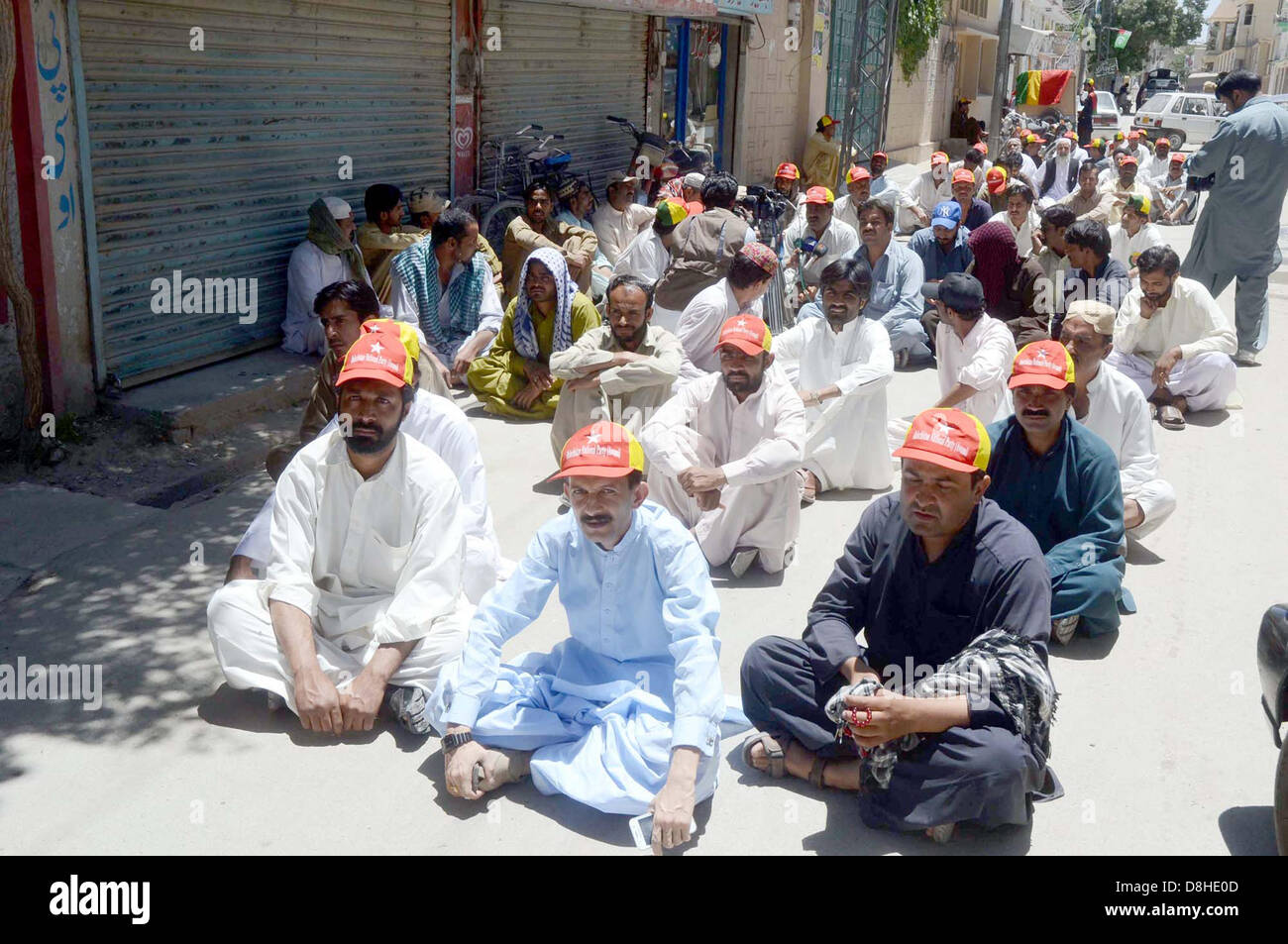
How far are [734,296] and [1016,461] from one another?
2.63 metres

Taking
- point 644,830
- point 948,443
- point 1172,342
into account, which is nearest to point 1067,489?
point 948,443

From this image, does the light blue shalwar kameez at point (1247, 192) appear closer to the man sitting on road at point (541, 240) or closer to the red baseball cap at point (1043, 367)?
the man sitting on road at point (541, 240)

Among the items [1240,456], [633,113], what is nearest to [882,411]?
[1240,456]

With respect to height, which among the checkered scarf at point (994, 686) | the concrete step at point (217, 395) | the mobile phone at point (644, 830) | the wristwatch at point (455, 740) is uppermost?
the checkered scarf at point (994, 686)

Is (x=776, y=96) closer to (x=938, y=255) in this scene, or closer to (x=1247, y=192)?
(x=938, y=255)

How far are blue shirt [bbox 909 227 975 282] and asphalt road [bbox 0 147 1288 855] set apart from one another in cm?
451

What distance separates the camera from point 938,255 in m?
9.77

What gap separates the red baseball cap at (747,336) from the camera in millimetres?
5133

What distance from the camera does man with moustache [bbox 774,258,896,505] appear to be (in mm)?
6504

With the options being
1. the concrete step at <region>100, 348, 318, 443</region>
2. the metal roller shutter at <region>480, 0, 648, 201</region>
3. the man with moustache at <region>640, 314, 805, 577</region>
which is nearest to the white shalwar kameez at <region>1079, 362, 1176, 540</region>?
the man with moustache at <region>640, 314, 805, 577</region>

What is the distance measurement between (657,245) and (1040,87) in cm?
2686

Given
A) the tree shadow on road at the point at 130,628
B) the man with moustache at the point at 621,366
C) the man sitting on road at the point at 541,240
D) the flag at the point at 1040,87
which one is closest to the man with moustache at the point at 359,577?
the tree shadow on road at the point at 130,628

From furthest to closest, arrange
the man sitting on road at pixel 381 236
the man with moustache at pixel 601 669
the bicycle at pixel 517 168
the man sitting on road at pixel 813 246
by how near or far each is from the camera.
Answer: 1. the bicycle at pixel 517 168
2. the man sitting on road at pixel 813 246
3. the man sitting on road at pixel 381 236
4. the man with moustache at pixel 601 669

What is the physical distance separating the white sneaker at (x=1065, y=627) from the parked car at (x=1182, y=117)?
28.9 metres
